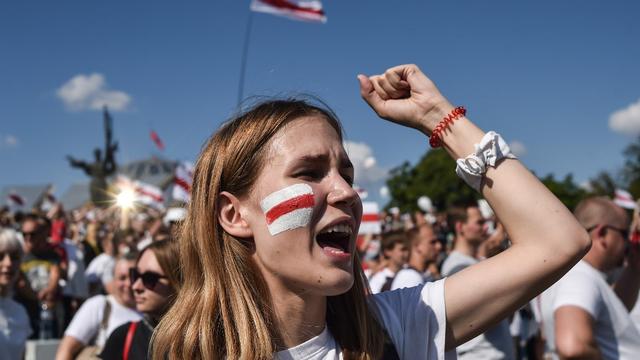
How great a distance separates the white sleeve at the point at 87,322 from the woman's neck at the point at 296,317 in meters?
2.99

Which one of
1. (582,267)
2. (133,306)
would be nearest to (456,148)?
(582,267)

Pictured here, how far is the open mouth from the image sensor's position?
6.76 ft

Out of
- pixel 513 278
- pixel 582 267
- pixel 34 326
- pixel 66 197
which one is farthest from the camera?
pixel 66 197

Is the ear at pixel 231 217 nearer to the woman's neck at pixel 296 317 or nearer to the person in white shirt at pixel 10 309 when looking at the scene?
the woman's neck at pixel 296 317

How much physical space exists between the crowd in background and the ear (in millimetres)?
585

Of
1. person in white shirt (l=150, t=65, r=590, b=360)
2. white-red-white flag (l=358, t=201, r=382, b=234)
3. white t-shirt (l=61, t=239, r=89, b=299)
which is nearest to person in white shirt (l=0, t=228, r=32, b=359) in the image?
person in white shirt (l=150, t=65, r=590, b=360)

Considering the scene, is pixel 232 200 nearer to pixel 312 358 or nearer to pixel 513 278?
pixel 312 358

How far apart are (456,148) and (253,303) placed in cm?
79

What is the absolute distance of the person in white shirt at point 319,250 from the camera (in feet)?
6.68

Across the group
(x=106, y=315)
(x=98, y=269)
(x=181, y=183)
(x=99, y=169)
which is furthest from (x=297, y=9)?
(x=99, y=169)

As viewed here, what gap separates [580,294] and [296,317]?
220 cm

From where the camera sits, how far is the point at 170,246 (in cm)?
397

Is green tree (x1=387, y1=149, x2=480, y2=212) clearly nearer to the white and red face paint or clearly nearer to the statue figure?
the statue figure

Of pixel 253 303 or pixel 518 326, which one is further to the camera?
pixel 518 326
